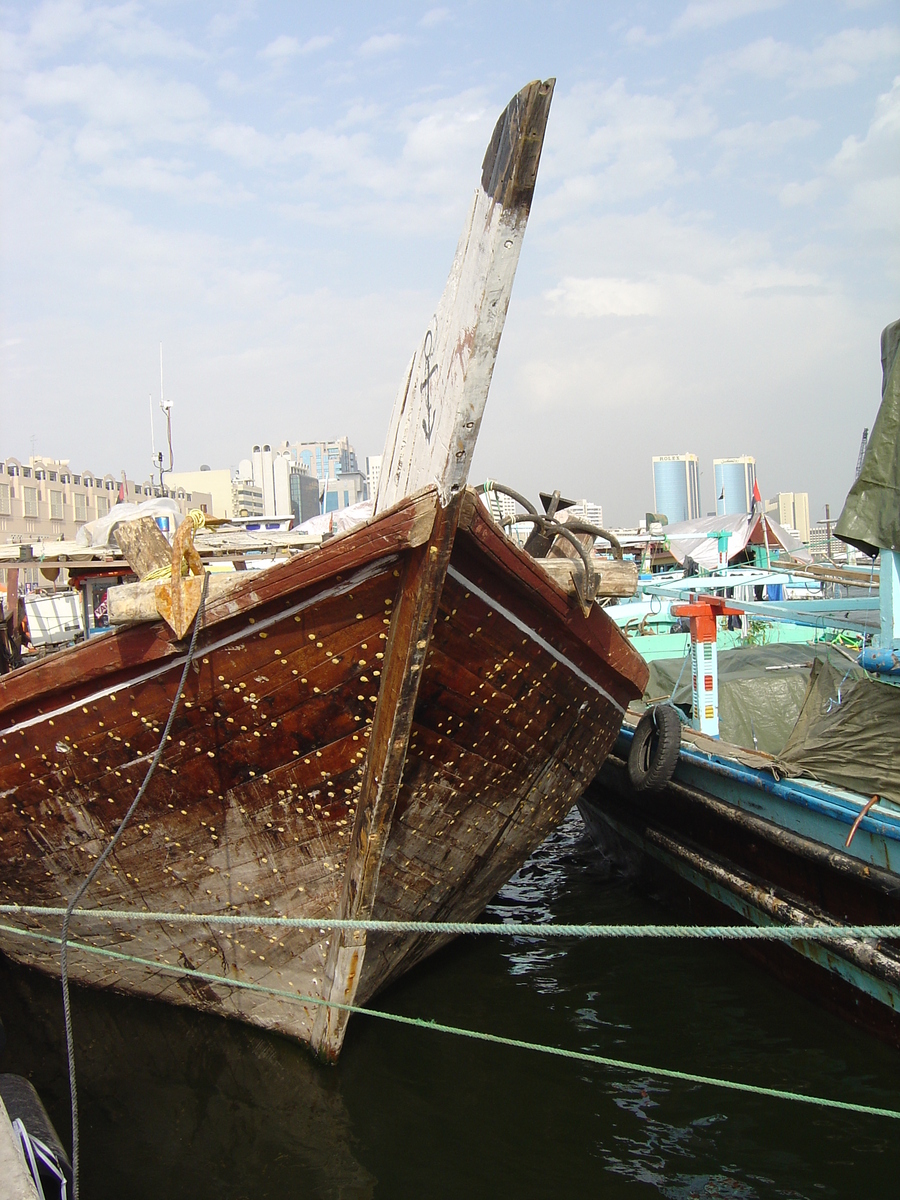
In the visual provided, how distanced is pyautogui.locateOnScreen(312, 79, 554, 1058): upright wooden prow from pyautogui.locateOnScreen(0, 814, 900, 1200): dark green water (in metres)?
0.54

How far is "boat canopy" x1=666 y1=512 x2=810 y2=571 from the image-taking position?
25.8m

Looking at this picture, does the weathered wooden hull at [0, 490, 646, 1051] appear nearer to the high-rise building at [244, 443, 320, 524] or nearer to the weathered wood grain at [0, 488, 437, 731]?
the weathered wood grain at [0, 488, 437, 731]

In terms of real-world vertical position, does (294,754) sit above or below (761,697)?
above

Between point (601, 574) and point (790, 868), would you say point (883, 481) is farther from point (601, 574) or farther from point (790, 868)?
point (790, 868)

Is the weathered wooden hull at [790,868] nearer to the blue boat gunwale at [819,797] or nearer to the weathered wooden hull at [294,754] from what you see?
the blue boat gunwale at [819,797]

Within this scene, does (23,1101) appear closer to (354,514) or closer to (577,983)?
(577,983)

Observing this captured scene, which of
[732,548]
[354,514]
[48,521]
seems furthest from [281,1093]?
[48,521]

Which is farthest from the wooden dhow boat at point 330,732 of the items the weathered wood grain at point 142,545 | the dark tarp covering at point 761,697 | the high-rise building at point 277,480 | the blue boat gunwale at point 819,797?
the high-rise building at point 277,480

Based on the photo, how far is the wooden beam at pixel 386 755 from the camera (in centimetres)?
365

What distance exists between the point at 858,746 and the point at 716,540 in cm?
2231

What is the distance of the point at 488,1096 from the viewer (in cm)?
453

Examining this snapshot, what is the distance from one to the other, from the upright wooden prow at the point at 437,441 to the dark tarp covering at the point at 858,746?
2.97 metres

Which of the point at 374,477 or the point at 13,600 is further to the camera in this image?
the point at 374,477

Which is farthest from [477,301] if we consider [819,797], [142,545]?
[819,797]
